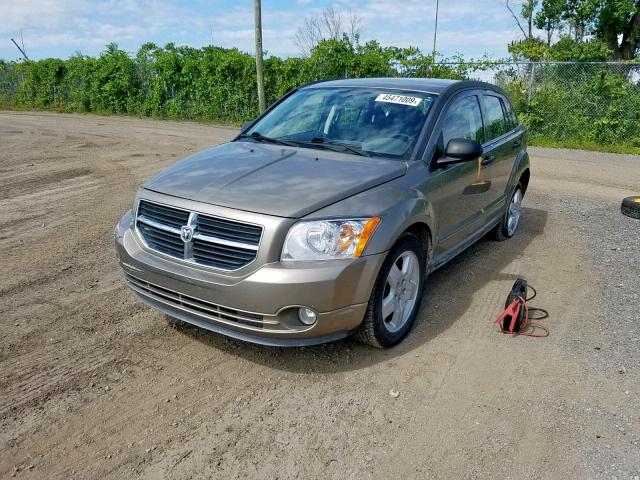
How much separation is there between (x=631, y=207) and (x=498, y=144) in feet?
10.4

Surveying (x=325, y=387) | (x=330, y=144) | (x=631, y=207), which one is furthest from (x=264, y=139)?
(x=631, y=207)

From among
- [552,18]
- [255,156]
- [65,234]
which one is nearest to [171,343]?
[255,156]

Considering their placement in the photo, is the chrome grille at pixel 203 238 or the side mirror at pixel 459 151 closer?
the chrome grille at pixel 203 238

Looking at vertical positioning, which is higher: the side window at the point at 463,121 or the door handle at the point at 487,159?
the side window at the point at 463,121

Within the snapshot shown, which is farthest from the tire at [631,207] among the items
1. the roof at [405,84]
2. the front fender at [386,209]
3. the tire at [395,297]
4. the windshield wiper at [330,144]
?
the windshield wiper at [330,144]

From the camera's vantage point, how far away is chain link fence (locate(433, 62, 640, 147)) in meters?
14.1

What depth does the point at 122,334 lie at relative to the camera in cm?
399

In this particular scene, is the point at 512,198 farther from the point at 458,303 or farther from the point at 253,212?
the point at 253,212

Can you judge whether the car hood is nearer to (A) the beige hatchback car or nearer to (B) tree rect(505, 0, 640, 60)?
(A) the beige hatchback car

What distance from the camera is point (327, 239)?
3.30m

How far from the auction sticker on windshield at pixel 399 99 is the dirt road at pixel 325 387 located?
1.63 metres

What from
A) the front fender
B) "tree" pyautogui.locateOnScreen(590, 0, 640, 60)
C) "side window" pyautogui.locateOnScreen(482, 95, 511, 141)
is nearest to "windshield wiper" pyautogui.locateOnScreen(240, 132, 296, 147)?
the front fender

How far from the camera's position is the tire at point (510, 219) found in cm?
633

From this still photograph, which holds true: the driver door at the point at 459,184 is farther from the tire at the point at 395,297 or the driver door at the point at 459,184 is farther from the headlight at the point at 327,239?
the headlight at the point at 327,239
